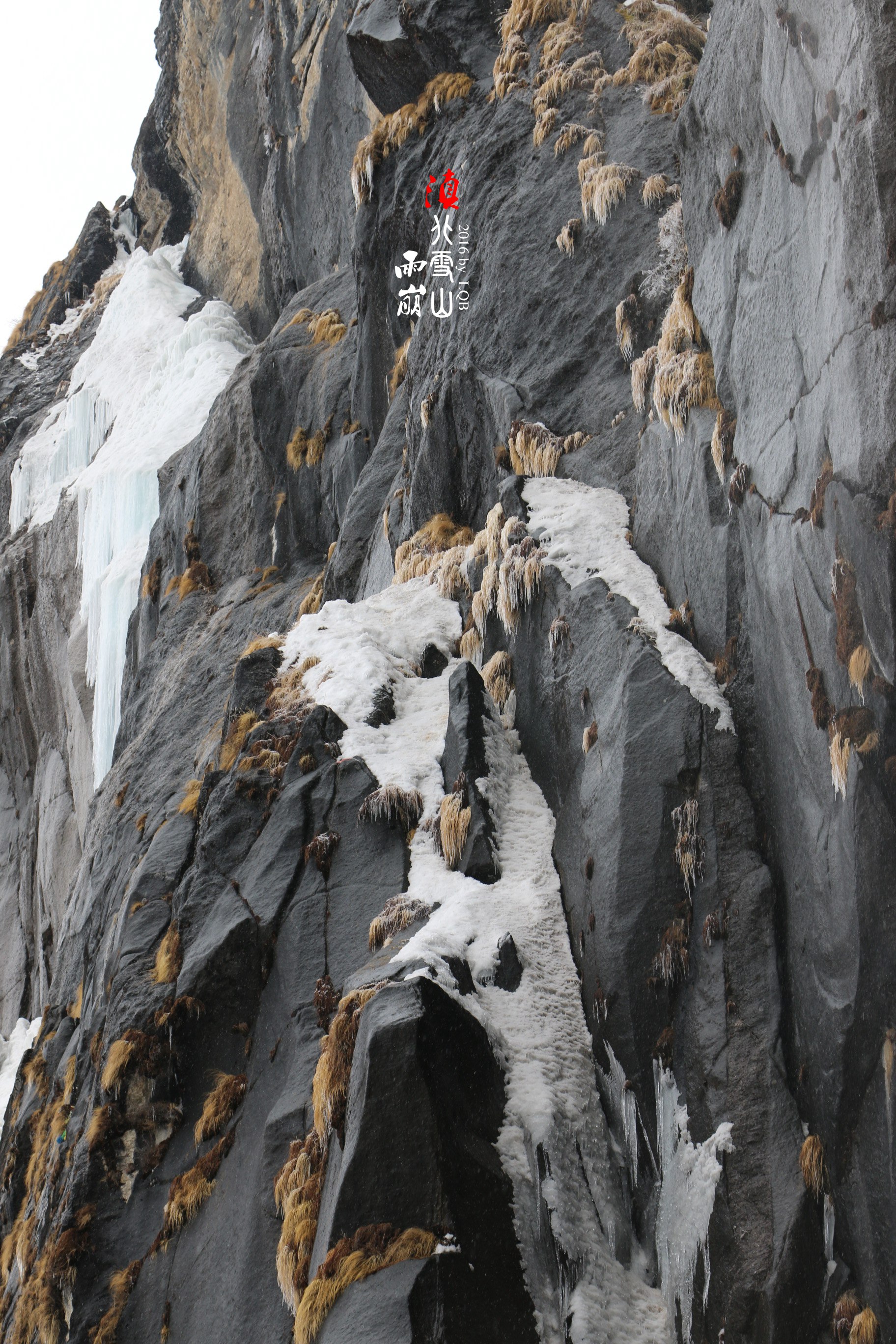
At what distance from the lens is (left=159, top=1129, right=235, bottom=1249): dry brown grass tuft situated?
293 inches

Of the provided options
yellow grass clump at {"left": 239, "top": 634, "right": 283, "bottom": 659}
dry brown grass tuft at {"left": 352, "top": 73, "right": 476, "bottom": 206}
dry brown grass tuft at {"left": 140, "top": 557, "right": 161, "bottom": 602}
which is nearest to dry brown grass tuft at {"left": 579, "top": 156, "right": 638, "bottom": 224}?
dry brown grass tuft at {"left": 352, "top": 73, "right": 476, "bottom": 206}

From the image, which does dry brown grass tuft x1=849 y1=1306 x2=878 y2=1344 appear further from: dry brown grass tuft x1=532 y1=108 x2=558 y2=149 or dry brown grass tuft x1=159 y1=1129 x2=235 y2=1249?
dry brown grass tuft x1=532 y1=108 x2=558 y2=149

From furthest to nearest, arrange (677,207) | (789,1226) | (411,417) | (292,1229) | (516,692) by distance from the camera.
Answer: (411,417), (677,207), (516,692), (292,1229), (789,1226)

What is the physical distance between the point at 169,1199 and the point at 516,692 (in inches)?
187

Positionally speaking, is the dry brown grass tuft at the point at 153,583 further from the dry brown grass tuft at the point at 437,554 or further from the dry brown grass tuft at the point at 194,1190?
the dry brown grass tuft at the point at 194,1190

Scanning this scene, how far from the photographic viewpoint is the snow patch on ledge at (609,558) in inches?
286

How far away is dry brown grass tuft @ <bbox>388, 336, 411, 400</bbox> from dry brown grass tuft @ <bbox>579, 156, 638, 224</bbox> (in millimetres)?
4067

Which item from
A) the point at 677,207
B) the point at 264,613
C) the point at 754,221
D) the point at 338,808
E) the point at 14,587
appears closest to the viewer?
the point at 754,221

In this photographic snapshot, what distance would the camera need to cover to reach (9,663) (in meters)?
27.9

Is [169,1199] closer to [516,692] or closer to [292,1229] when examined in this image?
[292,1229]

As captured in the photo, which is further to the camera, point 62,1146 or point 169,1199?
point 62,1146

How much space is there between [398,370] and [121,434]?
13.6 metres

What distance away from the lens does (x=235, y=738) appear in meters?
9.83

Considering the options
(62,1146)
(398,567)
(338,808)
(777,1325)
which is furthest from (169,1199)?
(398,567)
